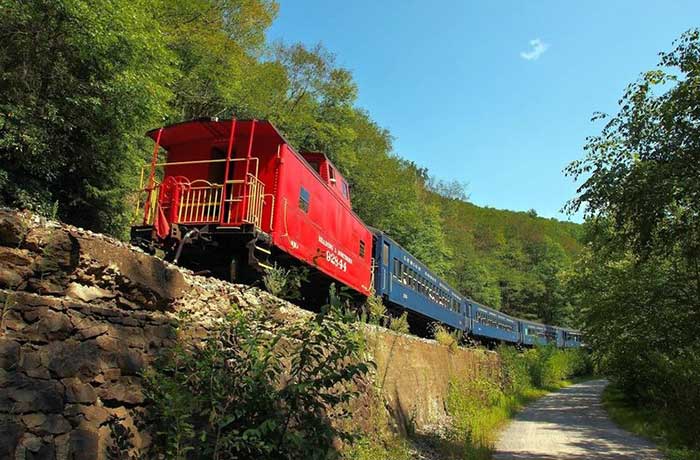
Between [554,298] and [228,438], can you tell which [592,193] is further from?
[554,298]

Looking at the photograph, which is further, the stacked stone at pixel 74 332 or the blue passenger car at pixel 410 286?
the blue passenger car at pixel 410 286

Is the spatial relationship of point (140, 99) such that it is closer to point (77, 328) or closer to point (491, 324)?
point (77, 328)

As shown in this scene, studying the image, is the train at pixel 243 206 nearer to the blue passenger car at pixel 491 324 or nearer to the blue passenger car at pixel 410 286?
the blue passenger car at pixel 410 286

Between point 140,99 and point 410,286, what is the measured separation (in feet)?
34.3

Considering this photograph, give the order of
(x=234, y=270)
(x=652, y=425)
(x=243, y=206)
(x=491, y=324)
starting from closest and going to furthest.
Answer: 1. (x=243, y=206)
2. (x=234, y=270)
3. (x=652, y=425)
4. (x=491, y=324)

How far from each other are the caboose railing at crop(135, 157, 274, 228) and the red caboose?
17 mm

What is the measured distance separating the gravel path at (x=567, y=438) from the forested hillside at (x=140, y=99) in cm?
1088

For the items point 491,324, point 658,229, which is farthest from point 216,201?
point 491,324

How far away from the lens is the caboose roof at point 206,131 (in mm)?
9383

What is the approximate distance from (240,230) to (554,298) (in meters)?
77.1

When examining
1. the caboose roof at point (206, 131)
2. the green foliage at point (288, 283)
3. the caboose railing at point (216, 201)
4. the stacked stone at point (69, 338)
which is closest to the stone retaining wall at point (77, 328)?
the stacked stone at point (69, 338)

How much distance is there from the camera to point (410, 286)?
60.4 feet

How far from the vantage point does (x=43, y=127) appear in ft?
38.3

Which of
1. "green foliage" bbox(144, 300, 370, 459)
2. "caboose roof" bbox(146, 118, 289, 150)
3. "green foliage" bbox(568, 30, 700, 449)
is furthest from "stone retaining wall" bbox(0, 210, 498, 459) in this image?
"green foliage" bbox(568, 30, 700, 449)
